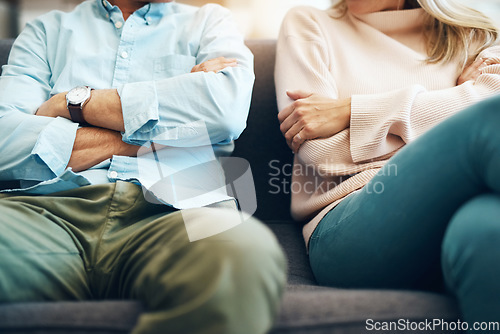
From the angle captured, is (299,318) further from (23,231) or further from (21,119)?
(21,119)

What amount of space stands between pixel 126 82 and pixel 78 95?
0.45 feet

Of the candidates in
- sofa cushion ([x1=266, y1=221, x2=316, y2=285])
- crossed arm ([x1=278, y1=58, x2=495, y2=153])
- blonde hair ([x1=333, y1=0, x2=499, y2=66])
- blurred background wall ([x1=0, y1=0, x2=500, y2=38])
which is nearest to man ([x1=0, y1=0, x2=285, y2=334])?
crossed arm ([x1=278, y1=58, x2=495, y2=153])

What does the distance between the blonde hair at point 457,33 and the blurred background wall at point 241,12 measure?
161 cm

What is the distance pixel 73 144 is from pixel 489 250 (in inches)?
33.1

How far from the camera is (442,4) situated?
47.4 inches

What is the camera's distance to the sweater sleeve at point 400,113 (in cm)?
97

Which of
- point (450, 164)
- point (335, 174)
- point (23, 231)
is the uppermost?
point (450, 164)

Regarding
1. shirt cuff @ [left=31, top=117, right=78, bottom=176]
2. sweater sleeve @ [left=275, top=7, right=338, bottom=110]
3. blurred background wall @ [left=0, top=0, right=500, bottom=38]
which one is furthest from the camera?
blurred background wall @ [left=0, top=0, right=500, bottom=38]

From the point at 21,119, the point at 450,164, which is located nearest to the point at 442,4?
the point at 450,164

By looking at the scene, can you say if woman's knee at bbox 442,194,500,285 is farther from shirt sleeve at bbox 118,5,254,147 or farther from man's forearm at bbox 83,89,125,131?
man's forearm at bbox 83,89,125,131

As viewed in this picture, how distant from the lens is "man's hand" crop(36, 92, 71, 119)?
1001mm

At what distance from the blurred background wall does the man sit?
159cm

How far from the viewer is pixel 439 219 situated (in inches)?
26.8

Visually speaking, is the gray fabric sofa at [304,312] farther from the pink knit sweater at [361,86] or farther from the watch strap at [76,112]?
the watch strap at [76,112]
